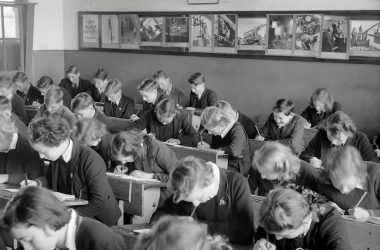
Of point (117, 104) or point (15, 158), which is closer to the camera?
point (15, 158)

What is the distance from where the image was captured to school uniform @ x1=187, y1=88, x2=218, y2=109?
7145 mm

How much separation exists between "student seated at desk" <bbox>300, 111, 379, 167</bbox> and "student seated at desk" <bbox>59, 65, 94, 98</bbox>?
486 cm

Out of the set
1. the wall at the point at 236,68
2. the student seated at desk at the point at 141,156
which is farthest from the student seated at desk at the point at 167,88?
the student seated at desk at the point at 141,156

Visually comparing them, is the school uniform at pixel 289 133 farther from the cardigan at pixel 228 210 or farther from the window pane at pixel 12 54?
the window pane at pixel 12 54

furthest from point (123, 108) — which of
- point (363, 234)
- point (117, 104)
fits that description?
point (363, 234)

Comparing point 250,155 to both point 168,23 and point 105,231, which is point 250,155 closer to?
point 105,231

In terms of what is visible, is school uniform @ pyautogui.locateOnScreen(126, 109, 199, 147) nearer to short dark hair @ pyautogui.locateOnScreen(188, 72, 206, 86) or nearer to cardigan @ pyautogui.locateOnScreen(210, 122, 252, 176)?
cardigan @ pyautogui.locateOnScreen(210, 122, 252, 176)

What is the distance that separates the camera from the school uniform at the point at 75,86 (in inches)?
335

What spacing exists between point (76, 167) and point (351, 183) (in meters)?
1.66

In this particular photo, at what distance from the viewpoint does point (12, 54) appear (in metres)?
8.76

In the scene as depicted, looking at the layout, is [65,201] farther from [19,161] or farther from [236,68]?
[236,68]

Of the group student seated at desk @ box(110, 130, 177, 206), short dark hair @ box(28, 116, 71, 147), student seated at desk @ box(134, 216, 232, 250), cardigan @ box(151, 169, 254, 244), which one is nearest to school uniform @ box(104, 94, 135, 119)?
student seated at desk @ box(110, 130, 177, 206)

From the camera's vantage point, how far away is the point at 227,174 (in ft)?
9.46

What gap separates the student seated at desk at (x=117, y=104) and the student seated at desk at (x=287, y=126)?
1.95 m
